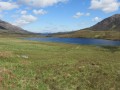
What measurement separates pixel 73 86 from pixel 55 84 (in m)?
1.91

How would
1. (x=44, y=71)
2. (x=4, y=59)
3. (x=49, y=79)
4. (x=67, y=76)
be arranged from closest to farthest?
(x=49, y=79) < (x=67, y=76) < (x=44, y=71) < (x=4, y=59)

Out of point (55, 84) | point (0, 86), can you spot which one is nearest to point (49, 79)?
point (55, 84)

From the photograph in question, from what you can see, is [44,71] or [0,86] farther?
[44,71]

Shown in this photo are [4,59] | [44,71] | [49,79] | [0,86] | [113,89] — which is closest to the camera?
[0,86]

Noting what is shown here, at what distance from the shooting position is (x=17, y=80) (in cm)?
2388

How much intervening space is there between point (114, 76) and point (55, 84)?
915cm

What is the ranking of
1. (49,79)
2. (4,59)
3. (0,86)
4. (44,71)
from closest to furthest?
(0,86)
(49,79)
(44,71)
(4,59)

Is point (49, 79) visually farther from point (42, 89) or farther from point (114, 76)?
point (114, 76)

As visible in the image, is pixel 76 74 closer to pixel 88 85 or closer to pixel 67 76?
pixel 67 76

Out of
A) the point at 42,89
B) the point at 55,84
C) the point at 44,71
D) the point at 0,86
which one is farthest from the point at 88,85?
the point at 0,86

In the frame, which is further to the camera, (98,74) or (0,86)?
(98,74)

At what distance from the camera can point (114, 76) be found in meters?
29.4

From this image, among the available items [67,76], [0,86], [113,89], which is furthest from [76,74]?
[0,86]

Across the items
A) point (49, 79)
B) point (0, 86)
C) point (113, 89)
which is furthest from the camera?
point (49, 79)
